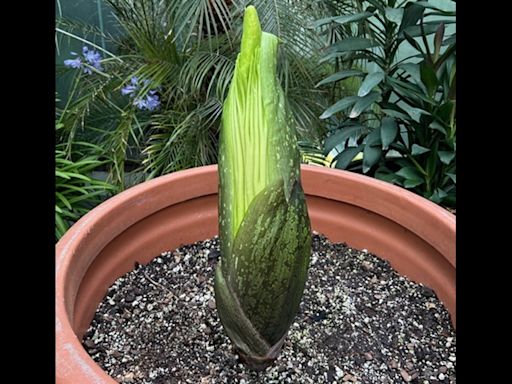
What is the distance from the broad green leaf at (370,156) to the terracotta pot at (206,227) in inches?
12.7

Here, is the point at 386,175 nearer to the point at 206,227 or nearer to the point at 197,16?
the point at 206,227

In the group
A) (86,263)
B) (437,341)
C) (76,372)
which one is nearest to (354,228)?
(437,341)

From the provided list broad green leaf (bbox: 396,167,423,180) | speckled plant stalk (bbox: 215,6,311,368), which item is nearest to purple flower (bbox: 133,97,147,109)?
broad green leaf (bbox: 396,167,423,180)

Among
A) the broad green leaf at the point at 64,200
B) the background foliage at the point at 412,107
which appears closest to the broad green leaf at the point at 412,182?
the background foliage at the point at 412,107

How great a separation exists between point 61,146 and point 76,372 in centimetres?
148

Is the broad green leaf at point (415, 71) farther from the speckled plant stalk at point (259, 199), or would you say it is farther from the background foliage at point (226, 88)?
the speckled plant stalk at point (259, 199)

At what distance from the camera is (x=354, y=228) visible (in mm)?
1076

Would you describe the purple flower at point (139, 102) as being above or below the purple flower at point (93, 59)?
below

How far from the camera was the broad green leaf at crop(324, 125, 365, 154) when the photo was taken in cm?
142

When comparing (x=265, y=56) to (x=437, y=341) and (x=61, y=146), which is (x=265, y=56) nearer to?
Result: (x=437, y=341)

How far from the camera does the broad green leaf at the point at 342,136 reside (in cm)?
142

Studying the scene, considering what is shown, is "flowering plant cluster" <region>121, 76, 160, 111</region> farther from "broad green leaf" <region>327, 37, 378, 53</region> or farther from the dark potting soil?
the dark potting soil

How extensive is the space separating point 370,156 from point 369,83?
19 cm

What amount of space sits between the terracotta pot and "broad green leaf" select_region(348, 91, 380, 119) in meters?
0.33
